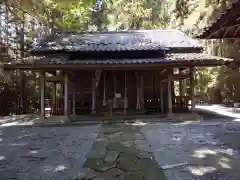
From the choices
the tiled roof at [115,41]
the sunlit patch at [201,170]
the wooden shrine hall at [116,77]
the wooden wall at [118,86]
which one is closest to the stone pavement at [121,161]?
the sunlit patch at [201,170]

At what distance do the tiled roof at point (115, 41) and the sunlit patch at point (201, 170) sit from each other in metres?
8.24

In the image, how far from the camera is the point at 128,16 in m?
22.8

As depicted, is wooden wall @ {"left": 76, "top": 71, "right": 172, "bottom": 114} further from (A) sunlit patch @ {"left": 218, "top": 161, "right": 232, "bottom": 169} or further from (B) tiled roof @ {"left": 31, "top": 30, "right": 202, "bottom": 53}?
(A) sunlit patch @ {"left": 218, "top": 161, "right": 232, "bottom": 169}

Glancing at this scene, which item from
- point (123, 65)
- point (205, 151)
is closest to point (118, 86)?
point (123, 65)

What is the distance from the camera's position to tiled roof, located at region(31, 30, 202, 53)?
12016 mm

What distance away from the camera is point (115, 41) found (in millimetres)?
13031

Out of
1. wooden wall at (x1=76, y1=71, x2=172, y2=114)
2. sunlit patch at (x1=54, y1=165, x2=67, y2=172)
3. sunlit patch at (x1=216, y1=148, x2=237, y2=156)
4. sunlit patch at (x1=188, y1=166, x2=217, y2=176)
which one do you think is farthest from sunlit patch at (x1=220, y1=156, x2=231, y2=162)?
wooden wall at (x1=76, y1=71, x2=172, y2=114)

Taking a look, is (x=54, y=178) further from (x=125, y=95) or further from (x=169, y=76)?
(x=125, y=95)

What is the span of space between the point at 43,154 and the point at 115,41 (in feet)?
28.3

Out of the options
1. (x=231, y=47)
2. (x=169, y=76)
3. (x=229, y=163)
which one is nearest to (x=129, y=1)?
(x=231, y=47)

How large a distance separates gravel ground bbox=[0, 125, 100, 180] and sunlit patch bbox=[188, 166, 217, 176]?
1.75 metres

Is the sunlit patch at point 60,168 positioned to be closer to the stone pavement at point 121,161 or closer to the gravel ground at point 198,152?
the stone pavement at point 121,161

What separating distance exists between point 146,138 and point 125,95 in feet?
18.3

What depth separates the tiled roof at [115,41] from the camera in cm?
1202
